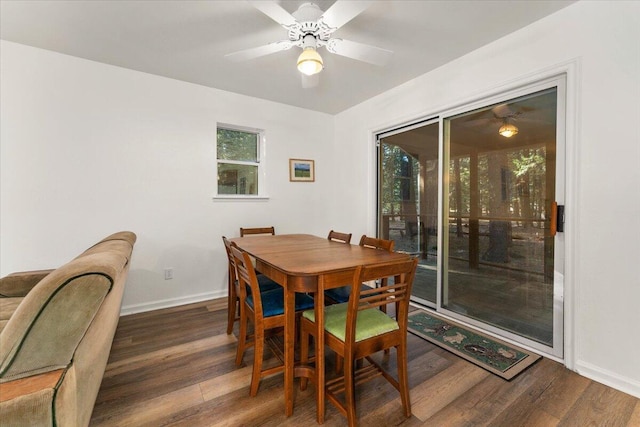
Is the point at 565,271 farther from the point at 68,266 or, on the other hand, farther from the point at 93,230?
the point at 93,230

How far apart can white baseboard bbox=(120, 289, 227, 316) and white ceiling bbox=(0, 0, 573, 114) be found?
2414 millimetres

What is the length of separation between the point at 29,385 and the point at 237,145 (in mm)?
3089

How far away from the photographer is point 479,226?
2.62 metres

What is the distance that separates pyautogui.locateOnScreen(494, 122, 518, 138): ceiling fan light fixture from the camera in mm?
2338

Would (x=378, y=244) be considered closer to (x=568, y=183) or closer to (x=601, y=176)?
(x=568, y=183)

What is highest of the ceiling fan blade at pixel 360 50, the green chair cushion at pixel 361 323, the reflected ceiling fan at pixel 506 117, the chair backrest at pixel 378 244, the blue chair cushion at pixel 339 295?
the ceiling fan blade at pixel 360 50

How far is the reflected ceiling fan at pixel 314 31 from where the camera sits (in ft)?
5.35

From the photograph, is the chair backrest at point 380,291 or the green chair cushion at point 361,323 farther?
the green chair cushion at point 361,323

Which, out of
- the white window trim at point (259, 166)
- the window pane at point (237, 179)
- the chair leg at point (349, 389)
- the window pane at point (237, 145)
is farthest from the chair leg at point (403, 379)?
the window pane at point (237, 145)

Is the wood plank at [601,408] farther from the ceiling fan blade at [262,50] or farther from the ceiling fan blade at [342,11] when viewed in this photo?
the ceiling fan blade at [262,50]

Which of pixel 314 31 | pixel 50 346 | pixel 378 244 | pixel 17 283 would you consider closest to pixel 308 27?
pixel 314 31

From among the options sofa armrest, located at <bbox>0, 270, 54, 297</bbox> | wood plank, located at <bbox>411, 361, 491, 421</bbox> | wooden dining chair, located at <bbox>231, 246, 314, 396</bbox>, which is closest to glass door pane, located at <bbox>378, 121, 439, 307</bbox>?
wood plank, located at <bbox>411, 361, 491, 421</bbox>

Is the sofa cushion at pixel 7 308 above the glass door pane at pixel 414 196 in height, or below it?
below

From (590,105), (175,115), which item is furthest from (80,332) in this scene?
(590,105)
